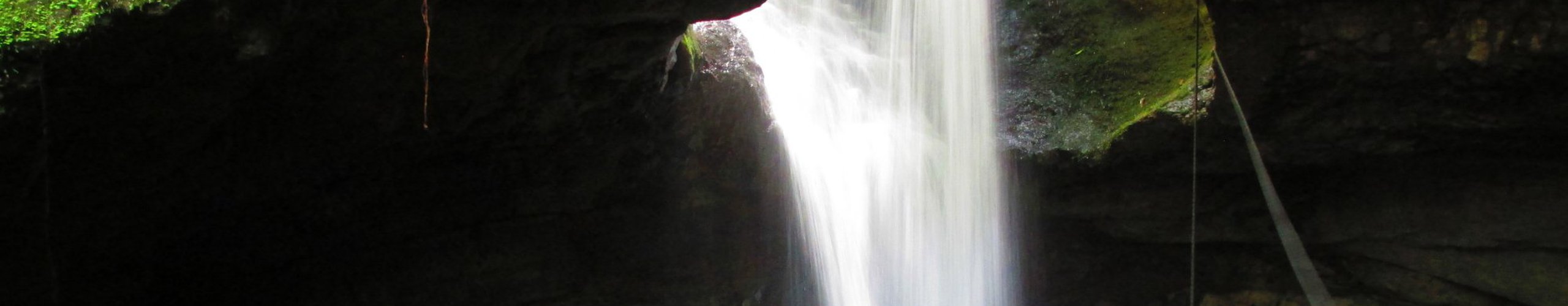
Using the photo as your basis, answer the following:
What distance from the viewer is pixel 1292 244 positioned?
566 cm

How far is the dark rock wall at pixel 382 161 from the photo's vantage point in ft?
10.9

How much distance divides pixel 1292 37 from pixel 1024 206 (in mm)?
1659

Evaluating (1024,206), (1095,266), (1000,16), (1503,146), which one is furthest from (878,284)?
(1503,146)

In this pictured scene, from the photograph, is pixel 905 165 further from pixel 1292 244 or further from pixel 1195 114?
pixel 1292 244

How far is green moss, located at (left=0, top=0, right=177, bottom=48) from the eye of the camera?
3045 mm

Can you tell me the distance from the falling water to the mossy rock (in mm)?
178

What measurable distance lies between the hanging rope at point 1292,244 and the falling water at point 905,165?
4.31 ft

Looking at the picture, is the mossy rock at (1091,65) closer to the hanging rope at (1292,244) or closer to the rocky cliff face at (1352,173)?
the rocky cliff face at (1352,173)

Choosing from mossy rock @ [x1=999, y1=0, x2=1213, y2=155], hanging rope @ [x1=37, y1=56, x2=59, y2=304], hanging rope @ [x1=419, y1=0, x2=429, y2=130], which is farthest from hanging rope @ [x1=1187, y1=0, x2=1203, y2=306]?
hanging rope @ [x1=37, y1=56, x2=59, y2=304]

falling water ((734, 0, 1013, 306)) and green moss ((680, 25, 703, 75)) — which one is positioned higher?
green moss ((680, 25, 703, 75))

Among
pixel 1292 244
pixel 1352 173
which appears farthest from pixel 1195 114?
pixel 1292 244

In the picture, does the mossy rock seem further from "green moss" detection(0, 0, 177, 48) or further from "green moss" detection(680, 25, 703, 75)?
"green moss" detection(0, 0, 177, 48)

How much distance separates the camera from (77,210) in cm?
356

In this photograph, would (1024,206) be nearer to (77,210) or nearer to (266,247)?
(266,247)
